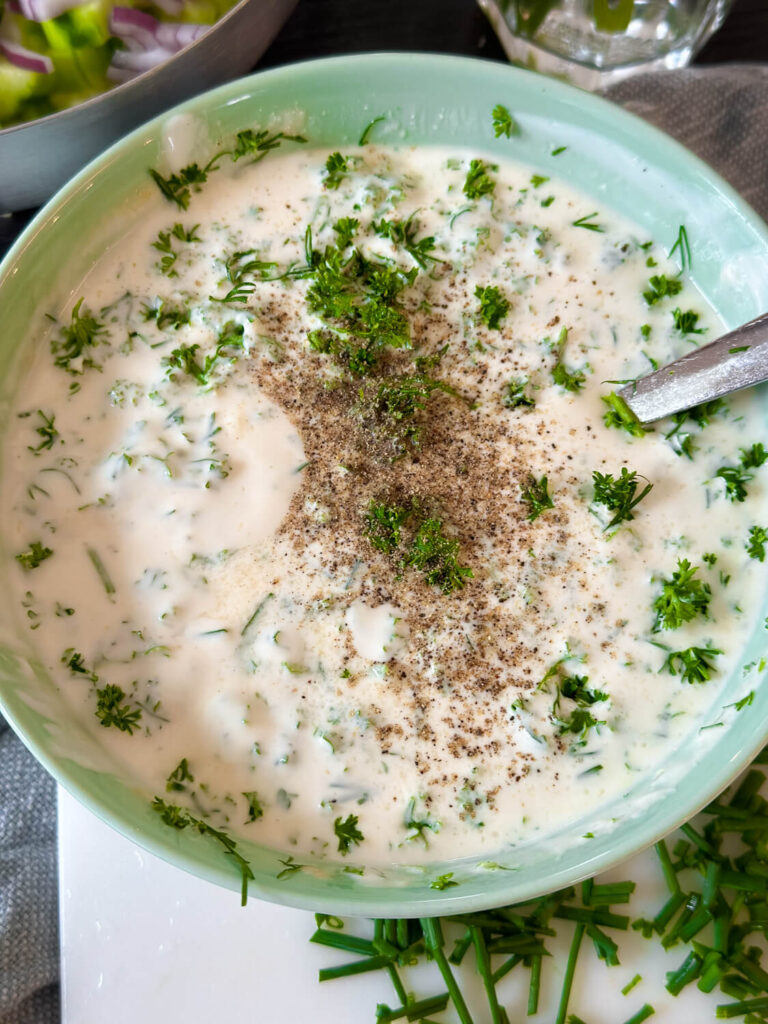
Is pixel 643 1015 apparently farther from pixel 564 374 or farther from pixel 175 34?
pixel 175 34

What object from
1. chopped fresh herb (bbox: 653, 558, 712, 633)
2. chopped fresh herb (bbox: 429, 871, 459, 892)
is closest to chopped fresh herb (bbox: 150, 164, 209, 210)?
chopped fresh herb (bbox: 653, 558, 712, 633)

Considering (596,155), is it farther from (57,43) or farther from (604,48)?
(57,43)

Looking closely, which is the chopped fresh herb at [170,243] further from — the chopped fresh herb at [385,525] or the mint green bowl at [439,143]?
the chopped fresh herb at [385,525]

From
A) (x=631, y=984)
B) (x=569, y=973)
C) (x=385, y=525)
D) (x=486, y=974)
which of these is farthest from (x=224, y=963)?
(x=385, y=525)

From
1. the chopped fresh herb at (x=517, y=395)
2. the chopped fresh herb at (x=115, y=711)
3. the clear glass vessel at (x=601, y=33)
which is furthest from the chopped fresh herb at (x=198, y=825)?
the clear glass vessel at (x=601, y=33)

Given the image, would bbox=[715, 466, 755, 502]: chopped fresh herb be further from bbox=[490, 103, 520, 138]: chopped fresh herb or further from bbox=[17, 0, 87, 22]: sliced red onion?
bbox=[17, 0, 87, 22]: sliced red onion
